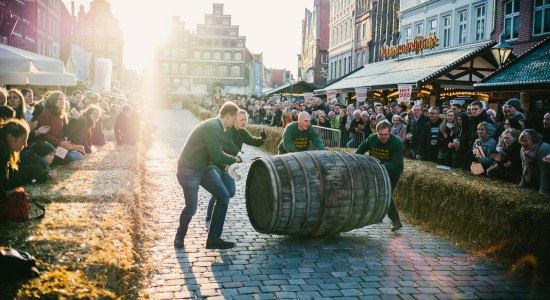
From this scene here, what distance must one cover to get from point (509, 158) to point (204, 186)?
459 cm

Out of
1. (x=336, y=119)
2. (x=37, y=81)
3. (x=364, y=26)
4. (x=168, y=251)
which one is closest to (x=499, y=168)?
(x=168, y=251)

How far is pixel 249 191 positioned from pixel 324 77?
57.3m

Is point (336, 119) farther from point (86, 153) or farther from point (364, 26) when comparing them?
point (364, 26)

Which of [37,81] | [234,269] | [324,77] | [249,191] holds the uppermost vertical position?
[324,77]

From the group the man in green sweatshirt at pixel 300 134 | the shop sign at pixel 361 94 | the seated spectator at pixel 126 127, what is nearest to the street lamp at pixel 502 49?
the man in green sweatshirt at pixel 300 134

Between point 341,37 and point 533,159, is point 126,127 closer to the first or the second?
point 533,159

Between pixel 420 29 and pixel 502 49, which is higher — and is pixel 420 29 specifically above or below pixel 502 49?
above

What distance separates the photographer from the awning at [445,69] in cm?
2094

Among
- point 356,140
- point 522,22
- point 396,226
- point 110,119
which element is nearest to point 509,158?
point 396,226

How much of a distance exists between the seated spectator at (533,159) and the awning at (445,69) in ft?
44.6

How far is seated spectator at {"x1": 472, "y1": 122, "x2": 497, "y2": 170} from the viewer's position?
8.44 metres

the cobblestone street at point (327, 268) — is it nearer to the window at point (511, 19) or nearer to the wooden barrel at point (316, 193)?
the wooden barrel at point (316, 193)

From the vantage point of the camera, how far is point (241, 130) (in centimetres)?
880

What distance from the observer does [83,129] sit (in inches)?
451
